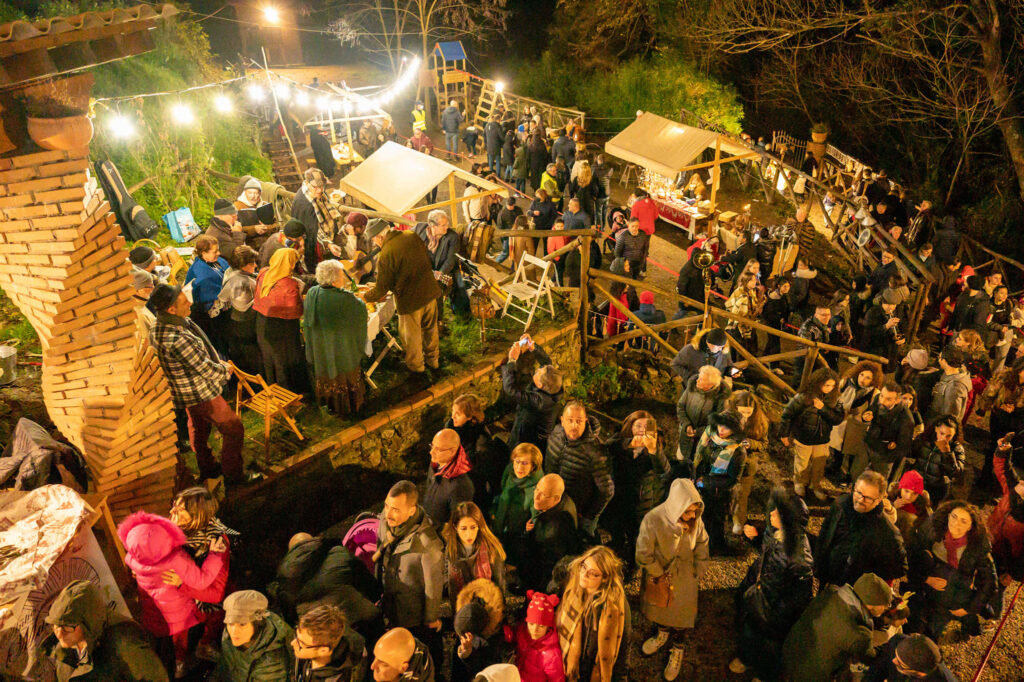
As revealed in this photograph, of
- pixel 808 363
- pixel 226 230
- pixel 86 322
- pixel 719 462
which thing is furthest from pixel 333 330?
pixel 808 363

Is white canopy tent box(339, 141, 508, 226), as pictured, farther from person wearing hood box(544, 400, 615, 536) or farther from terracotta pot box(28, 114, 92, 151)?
terracotta pot box(28, 114, 92, 151)

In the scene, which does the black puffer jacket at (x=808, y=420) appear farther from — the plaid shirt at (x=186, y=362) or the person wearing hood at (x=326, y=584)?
the plaid shirt at (x=186, y=362)

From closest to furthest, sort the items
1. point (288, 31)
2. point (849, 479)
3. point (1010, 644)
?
point (1010, 644) < point (849, 479) < point (288, 31)

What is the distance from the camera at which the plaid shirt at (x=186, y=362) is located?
479cm

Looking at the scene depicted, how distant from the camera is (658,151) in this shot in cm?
1104

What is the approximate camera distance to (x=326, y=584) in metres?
3.86

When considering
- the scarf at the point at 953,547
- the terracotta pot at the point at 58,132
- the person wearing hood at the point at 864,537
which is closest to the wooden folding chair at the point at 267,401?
the terracotta pot at the point at 58,132

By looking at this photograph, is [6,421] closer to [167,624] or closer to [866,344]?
[167,624]

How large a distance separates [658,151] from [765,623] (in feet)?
26.6

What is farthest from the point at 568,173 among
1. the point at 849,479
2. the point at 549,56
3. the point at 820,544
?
the point at 549,56

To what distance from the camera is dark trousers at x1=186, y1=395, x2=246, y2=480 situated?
5.18 metres

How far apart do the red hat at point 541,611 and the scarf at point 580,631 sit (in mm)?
65

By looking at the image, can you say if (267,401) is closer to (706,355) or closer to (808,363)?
(706,355)

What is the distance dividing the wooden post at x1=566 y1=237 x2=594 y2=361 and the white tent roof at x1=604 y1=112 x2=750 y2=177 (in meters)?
3.82
